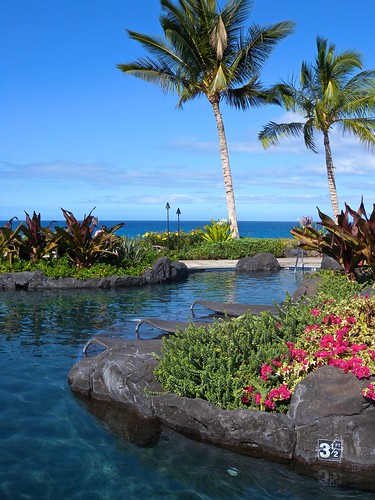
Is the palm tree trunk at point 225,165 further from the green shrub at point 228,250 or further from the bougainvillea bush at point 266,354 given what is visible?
the bougainvillea bush at point 266,354

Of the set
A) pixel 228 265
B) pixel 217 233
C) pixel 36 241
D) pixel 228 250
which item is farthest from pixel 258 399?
pixel 217 233

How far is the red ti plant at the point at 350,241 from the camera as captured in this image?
10.8 m

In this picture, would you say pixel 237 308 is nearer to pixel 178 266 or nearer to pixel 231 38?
pixel 178 266

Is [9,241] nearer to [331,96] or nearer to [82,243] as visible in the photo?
[82,243]

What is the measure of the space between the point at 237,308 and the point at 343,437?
5.15 meters

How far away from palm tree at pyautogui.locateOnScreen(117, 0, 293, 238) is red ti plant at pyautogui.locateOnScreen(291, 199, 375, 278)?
16651 millimetres

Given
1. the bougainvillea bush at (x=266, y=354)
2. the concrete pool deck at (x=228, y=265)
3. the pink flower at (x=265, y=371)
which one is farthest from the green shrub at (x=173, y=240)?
the pink flower at (x=265, y=371)

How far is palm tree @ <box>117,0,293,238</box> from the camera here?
2734 cm

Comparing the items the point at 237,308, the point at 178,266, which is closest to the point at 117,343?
the point at 237,308

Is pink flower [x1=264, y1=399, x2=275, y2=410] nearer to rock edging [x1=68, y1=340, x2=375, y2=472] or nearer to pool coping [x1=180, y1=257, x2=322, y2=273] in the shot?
rock edging [x1=68, y1=340, x2=375, y2=472]

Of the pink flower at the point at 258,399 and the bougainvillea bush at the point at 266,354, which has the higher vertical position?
the bougainvillea bush at the point at 266,354

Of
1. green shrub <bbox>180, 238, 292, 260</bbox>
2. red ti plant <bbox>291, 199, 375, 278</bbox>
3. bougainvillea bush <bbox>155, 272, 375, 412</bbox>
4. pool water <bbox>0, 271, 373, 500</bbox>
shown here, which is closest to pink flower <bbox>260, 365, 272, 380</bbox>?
bougainvillea bush <bbox>155, 272, 375, 412</bbox>

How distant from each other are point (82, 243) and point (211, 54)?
1440cm

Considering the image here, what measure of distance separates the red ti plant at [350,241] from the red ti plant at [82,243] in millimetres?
7979
